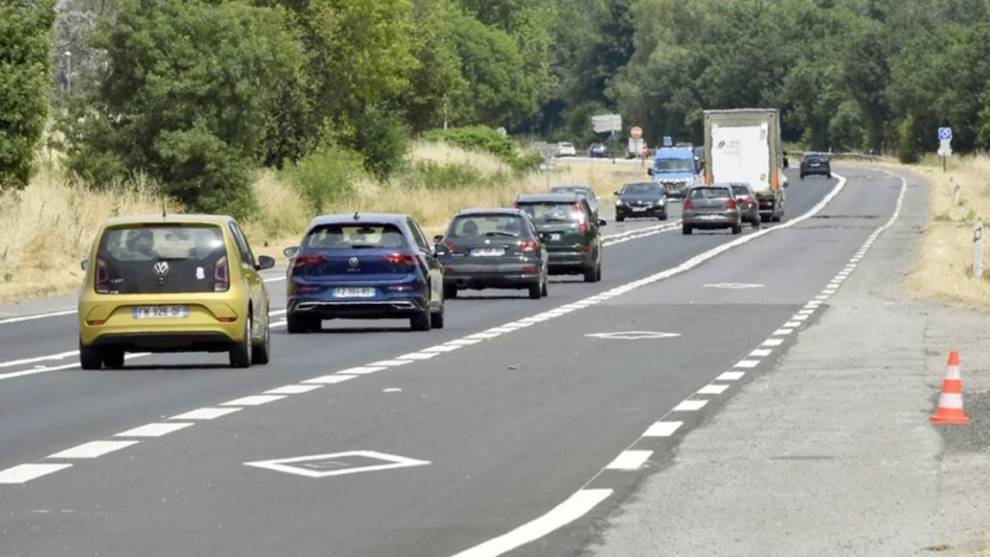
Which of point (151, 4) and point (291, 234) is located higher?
Result: point (151, 4)

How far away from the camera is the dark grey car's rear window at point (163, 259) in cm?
2409

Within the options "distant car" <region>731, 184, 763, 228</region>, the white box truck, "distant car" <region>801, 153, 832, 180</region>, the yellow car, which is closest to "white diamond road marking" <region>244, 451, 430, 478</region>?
the yellow car

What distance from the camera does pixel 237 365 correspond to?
2436cm

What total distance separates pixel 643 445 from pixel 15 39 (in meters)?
30.1

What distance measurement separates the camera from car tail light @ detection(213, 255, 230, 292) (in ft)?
79.1

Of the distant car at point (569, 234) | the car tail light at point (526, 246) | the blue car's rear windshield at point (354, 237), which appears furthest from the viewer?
the distant car at point (569, 234)

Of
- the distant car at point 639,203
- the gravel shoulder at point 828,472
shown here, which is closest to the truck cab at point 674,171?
the distant car at point 639,203

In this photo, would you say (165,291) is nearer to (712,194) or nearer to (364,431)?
(364,431)

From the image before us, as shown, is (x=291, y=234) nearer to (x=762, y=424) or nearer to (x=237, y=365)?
(x=237, y=365)

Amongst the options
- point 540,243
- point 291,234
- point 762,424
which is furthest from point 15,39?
point 762,424

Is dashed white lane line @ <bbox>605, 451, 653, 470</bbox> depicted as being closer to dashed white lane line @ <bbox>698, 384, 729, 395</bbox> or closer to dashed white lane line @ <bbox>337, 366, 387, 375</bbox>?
dashed white lane line @ <bbox>698, 384, 729, 395</bbox>

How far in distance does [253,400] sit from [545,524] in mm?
8265

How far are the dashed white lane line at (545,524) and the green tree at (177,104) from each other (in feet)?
143

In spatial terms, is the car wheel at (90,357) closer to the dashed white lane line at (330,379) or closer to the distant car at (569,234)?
the dashed white lane line at (330,379)
